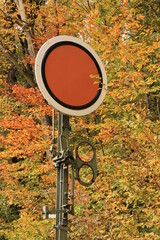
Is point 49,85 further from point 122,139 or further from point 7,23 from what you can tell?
point 7,23

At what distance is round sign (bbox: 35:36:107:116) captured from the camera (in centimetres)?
135

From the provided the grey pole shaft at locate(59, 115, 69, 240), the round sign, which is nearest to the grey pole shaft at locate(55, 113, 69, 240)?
the grey pole shaft at locate(59, 115, 69, 240)

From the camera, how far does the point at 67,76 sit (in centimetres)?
136

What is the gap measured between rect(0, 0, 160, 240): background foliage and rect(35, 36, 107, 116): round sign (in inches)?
44.5

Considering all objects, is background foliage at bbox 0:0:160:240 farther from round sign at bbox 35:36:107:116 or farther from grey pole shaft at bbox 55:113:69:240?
grey pole shaft at bbox 55:113:69:240

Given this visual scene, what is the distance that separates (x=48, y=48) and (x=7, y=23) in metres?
9.30

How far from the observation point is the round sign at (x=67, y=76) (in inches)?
53.2

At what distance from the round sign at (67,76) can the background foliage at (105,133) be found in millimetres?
1130

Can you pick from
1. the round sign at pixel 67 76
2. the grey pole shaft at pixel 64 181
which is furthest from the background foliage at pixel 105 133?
the grey pole shaft at pixel 64 181

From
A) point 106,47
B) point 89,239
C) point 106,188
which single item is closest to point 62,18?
point 106,47

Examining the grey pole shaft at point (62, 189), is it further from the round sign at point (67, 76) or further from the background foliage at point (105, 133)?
the background foliage at point (105, 133)

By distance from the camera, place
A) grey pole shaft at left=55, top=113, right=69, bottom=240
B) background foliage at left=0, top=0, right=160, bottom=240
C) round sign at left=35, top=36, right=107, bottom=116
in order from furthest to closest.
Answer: background foliage at left=0, top=0, right=160, bottom=240, round sign at left=35, top=36, right=107, bottom=116, grey pole shaft at left=55, top=113, right=69, bottom=240

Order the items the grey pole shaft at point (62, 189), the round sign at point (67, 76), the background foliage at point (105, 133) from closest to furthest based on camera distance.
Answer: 1. the grey pole shaft at point (62, 189)
2. the round sign at point (67, 76)
3. the background foliage at point (105, 133)

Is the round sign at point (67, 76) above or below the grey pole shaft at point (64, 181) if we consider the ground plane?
above
